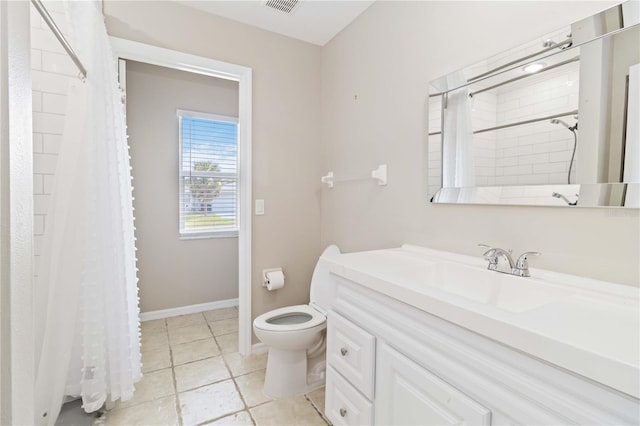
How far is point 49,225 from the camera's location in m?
1.32

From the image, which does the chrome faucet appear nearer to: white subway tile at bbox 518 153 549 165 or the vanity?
the vanity

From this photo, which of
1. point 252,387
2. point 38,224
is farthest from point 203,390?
point 38,224

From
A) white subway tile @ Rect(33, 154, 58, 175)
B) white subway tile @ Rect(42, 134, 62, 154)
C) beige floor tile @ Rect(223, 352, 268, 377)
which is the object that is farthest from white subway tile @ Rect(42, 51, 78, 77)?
beige floor tile @ Rect(223, 352, 268, 377)

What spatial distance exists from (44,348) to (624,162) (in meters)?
2.29

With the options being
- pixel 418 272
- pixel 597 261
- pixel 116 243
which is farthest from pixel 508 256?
pixel 116 243

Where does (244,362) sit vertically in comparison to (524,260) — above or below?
below

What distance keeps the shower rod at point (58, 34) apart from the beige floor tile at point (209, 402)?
1.77 m

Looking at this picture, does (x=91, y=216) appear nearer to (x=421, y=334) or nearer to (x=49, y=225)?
(x=49, y=225)

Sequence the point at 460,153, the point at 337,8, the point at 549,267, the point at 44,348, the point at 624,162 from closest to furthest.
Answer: the point at 624,162 → the point at 549,267 → the point at 44,348 → the point at 460,153 → the point at 337,8

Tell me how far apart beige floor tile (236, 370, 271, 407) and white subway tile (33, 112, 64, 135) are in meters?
1.75

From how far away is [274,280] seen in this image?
2217 mm

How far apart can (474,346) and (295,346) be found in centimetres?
116

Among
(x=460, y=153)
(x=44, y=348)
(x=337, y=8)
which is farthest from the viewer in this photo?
(x=337, y=8)

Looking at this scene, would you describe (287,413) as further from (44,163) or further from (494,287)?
(44,163)
